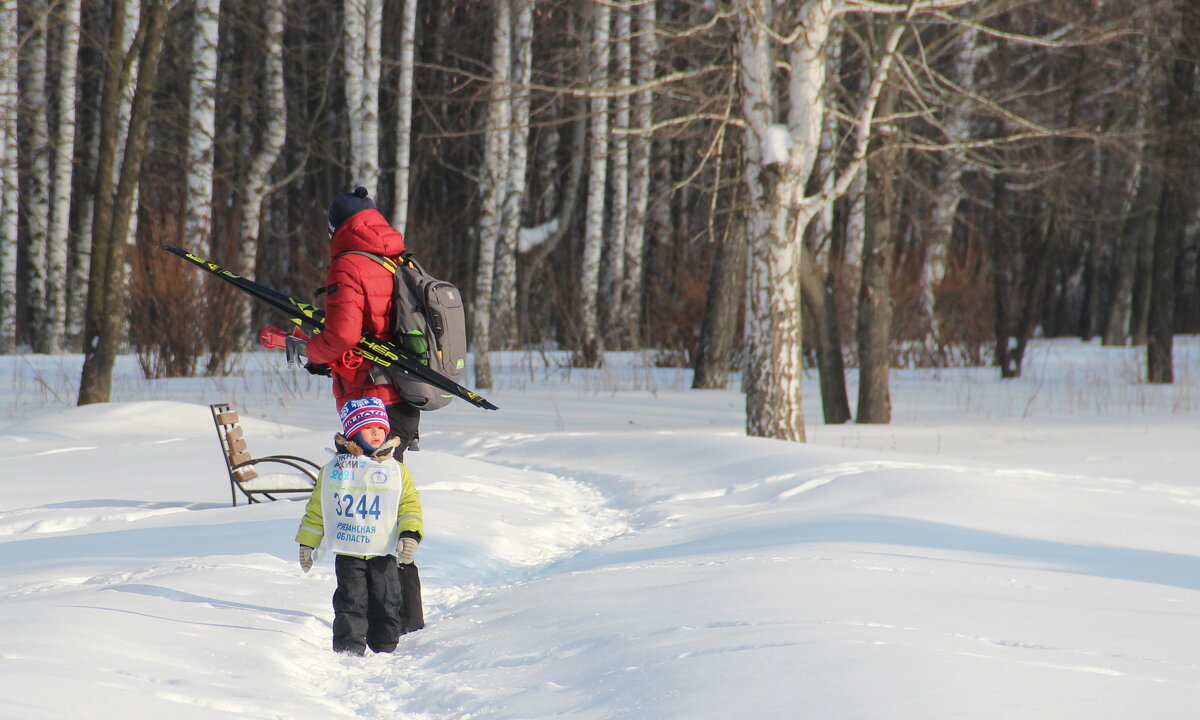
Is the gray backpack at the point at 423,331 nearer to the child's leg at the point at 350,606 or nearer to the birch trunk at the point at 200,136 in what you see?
the child's leg at the point at 350,606

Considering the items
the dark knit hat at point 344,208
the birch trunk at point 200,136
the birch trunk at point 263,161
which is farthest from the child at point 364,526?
the birch trunk at point 263,161

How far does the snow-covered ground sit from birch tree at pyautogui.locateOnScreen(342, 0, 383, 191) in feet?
17.2

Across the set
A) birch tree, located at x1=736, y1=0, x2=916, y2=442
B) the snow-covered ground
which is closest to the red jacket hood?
the snow-covered ground

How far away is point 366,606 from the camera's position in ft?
13.5

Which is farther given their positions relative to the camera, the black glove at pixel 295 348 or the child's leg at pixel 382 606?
the black glove at pixel 295 348

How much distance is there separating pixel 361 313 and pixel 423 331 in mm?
264

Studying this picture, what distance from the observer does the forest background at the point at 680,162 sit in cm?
917

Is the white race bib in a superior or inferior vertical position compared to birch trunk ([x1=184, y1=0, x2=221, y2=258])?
inferior

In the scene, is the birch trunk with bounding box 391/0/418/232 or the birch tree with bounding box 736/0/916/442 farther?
the birch trunk with bounding box 391/0/418/232

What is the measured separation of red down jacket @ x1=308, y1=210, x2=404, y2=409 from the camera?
445 centimetres

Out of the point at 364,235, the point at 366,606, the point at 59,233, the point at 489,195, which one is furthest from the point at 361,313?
the point at 59,233

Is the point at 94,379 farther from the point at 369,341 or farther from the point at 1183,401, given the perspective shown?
the point at 1183,401

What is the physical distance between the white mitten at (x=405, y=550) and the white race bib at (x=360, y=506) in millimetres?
42

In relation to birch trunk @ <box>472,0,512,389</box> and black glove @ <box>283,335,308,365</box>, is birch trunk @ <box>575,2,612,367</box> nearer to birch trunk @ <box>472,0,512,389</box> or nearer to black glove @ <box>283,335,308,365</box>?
birch trunk @ <box>472,0,512,389</box>
